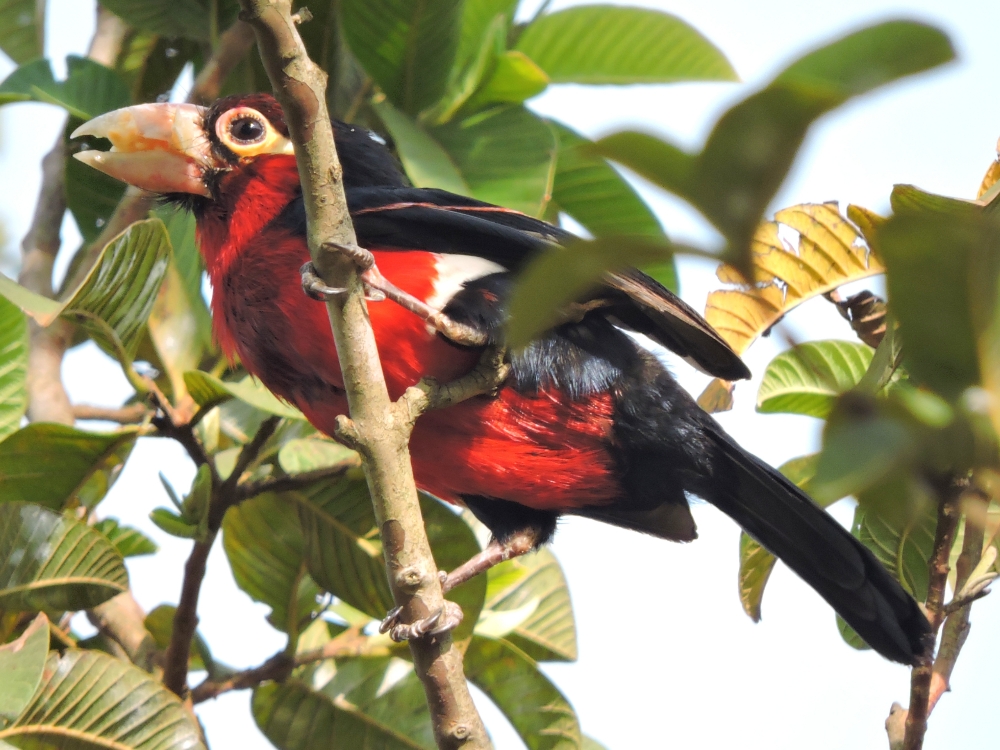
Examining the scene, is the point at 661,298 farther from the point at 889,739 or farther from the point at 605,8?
the point at 605,8

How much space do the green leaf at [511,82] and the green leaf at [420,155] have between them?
7.3 inches

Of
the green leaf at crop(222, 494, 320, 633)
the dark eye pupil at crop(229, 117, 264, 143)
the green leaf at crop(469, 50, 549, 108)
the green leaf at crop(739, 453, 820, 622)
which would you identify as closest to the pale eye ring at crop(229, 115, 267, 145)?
the dark eye pupil at crop(229, 117, 264, 143)

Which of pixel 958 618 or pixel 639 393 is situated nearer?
pixel 958 618

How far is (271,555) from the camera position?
256 cm

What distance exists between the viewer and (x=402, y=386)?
230 cm

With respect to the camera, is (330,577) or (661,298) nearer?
(661,298)

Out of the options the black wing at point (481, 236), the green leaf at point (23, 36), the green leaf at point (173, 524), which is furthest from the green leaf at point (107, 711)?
the green leaf at point (23, 36)

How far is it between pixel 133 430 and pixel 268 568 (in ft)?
1.62

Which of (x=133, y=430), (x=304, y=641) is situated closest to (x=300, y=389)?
(x=133, y=430)

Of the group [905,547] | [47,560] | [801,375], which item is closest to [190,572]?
[47,560]

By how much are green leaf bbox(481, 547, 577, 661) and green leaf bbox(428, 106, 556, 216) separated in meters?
0.91

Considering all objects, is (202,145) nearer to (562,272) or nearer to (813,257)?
(813,257)

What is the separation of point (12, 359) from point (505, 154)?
123 centimetres

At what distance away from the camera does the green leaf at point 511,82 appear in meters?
2.67
